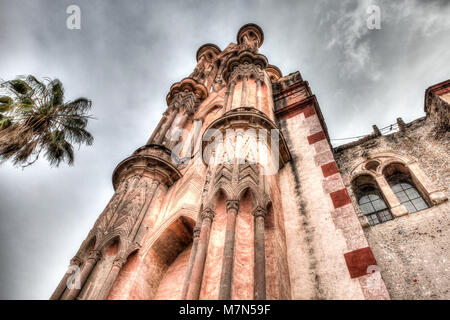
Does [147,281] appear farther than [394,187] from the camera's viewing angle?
No

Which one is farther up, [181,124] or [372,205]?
[181,124]

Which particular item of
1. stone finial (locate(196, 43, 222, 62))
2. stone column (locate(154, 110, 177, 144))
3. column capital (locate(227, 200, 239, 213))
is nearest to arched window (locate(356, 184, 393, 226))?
column capital (locate(227, 200, 239, 213))

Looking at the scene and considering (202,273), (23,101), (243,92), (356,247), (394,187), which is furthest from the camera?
(23,101)

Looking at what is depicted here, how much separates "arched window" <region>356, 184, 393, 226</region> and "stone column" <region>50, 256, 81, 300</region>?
26.9ft

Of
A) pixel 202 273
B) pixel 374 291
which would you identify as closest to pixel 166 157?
pixel 202 273

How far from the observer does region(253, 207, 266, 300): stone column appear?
4355 millimetres

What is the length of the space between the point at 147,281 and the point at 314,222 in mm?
4422

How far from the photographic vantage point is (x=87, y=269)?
691cm

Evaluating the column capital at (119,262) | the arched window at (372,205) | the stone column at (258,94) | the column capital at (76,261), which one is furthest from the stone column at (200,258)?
the arched window at (372,205)

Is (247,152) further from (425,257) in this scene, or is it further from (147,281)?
(425,257)

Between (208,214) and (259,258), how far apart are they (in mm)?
1457

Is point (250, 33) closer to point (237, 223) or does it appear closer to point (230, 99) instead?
point (230, 99)

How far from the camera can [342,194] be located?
6.82 metres

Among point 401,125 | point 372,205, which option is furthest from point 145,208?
point 401,125
